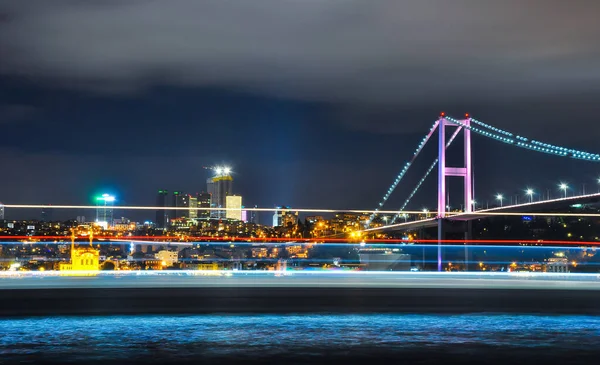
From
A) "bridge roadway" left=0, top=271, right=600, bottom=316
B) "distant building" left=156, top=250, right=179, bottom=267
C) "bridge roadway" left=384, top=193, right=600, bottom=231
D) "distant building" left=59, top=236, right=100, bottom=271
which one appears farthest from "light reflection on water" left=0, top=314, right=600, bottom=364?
"bridge roadway" left=384, top=193, right=600, bottom=231

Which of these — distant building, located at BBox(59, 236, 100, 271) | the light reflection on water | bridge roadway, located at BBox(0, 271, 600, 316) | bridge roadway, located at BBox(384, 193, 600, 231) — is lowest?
the light reflection on water

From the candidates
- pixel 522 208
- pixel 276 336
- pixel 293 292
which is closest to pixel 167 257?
pixel 293 292

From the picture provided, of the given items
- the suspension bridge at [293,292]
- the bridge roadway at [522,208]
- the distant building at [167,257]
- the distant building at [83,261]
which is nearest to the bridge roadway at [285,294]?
the suspension bridge at [293,292]

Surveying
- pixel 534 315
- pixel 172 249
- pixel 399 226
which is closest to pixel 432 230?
pixel 399 226

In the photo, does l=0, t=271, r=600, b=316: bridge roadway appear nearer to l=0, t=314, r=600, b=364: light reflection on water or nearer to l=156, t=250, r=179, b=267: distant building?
l=0, t=314, r=600, b=364: light reflection on water

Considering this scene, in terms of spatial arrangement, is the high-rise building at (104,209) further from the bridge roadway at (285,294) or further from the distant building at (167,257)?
the bridge roadway at (285,294)

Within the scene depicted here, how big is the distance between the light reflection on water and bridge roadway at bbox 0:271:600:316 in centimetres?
136

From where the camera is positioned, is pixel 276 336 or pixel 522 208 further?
pixel 522 208

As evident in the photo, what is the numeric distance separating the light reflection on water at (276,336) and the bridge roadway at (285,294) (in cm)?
136

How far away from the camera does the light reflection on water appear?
12.9 meters

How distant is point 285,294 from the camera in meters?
21.0

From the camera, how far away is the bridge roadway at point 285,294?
1912cm

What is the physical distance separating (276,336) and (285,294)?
20.8ft

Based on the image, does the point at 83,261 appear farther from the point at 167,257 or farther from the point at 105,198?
the point at 105,198
